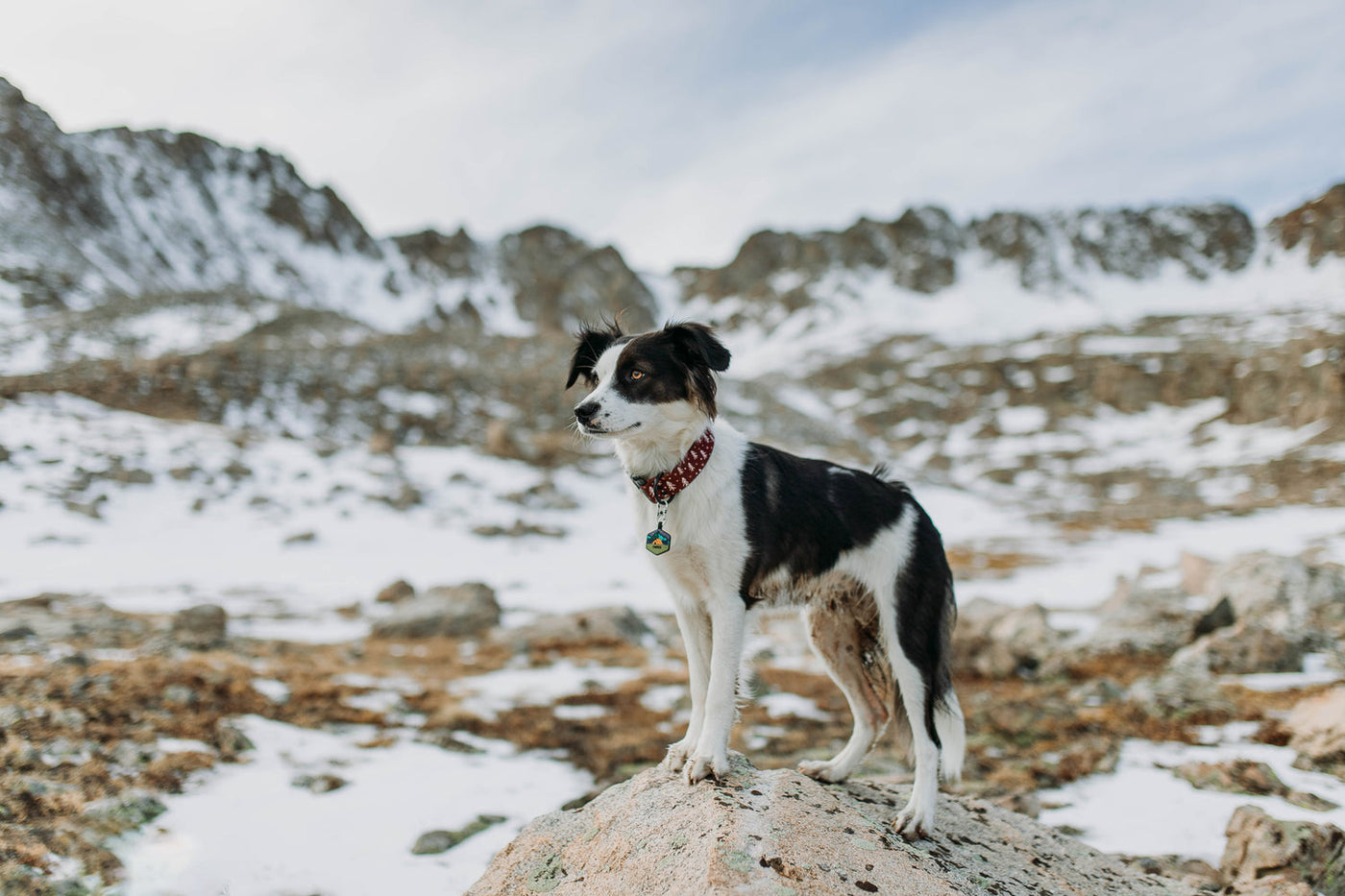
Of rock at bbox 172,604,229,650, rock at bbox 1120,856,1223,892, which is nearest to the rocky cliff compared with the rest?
rock at bbox 172,604,229,650

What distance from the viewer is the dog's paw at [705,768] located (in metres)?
3.58

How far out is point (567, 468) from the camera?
90.8 feet

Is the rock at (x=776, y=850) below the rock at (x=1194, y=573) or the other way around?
the other way around

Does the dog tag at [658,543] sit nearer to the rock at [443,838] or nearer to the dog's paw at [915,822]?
the dog's paw at [915,822]

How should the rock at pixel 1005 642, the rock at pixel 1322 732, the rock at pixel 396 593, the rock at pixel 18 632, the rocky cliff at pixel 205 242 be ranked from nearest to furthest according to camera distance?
1. the rock at pixel 1322 732
2. the rock at pixel 18 632
3. the rock at pixel 1005 642
4. the rock at pixel 396 593
5. the rocky cliff at pixel 205 242

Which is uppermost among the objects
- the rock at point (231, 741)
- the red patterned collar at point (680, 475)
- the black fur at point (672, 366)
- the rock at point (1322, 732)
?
the black fur at point (672, 366)

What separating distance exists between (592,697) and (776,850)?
23.6 ft

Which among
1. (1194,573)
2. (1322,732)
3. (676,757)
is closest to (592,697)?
(676,757)

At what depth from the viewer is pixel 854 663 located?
15.0ft

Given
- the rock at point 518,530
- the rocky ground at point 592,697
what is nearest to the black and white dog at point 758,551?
the rocky ground at point 592,697

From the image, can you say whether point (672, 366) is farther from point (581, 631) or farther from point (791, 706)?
point (581, 631)

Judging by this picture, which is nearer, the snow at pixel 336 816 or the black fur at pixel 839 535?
the black fur at pixel 839 535

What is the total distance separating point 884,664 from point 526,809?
350 centimetres

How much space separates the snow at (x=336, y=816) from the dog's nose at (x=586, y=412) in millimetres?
3306
